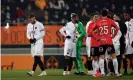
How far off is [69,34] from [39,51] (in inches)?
53.9

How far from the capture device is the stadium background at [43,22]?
1054 inches

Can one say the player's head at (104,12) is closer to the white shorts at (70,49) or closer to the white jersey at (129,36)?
the white jersey at (129,36)

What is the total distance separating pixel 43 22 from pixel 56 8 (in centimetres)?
336

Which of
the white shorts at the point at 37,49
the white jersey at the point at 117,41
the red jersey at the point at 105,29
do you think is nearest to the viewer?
the red jersey at the point at 105,29

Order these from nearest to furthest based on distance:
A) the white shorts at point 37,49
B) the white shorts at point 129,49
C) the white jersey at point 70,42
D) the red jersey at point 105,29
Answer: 1. the red jersey at point 105,29
2. the white shorts at point 37,49
3. the white jersey at point 70,42
4. the white shorts at point 129,49

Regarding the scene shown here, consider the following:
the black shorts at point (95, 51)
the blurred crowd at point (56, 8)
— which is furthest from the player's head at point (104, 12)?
the blurred crowd at point (56, 8)

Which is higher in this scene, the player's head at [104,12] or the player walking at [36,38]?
the player's head at [104,12]

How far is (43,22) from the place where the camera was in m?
28.2

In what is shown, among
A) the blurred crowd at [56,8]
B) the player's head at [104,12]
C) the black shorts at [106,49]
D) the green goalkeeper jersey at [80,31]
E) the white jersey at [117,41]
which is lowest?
the black shorts at [106,49]

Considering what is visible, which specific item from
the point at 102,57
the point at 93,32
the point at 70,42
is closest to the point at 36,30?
the point at 70,42

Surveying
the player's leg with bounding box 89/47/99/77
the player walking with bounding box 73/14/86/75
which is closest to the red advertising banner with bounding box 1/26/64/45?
the player walking with bounding box 73/14/86/75

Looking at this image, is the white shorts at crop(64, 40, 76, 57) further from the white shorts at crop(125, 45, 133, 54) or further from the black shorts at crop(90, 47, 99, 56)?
the black shorts at crop(90, 47, 99, 56)

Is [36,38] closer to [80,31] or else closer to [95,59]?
[80,31]

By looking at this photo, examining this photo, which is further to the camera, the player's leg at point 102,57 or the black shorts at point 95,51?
the black shorts at point 95,51
